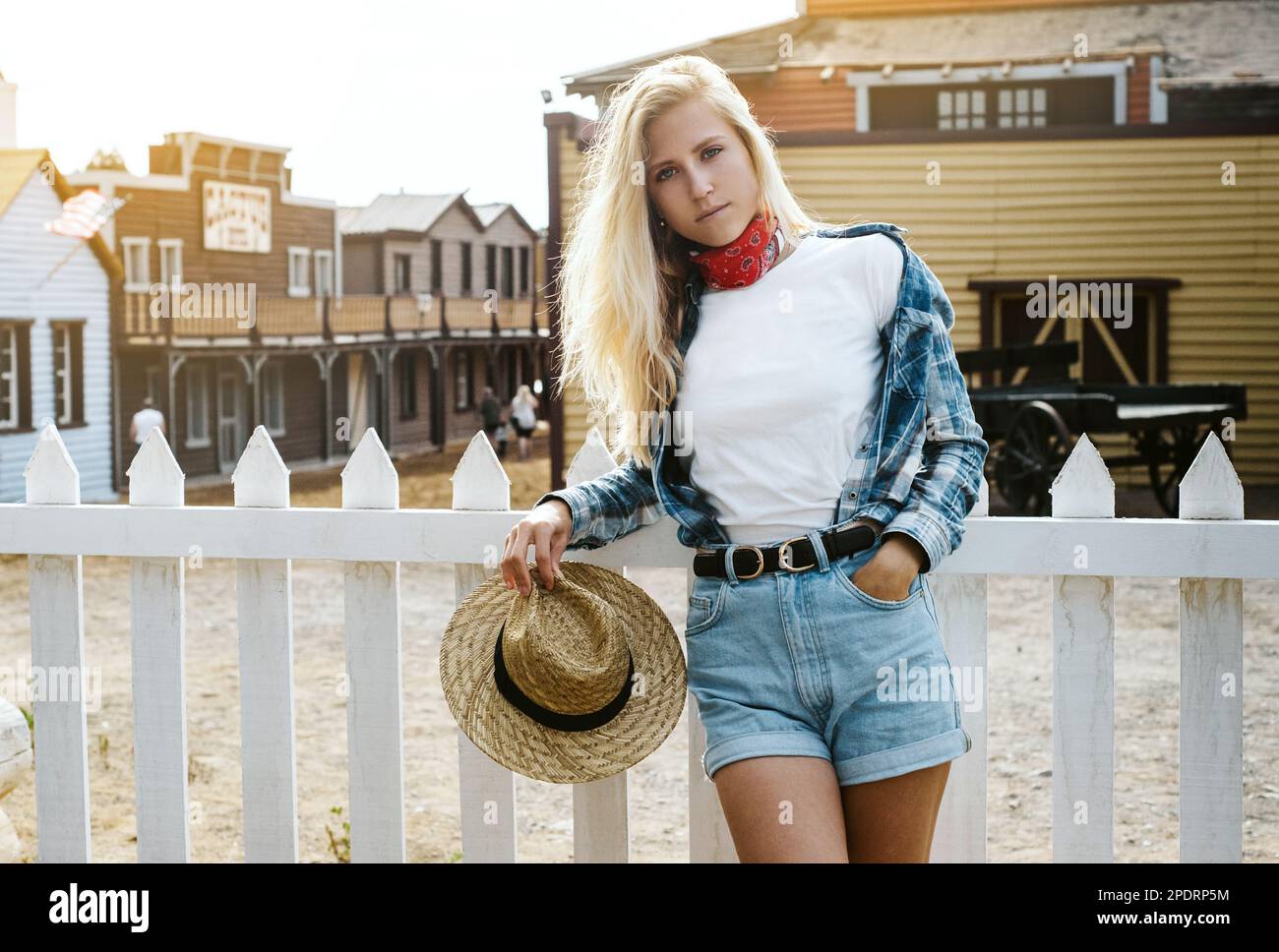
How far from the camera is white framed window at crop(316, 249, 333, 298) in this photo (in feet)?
112

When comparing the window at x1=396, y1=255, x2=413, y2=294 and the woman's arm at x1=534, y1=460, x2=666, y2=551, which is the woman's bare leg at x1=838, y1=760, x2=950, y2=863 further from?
the window at x1=396, y1=255, x2=413, y2=294

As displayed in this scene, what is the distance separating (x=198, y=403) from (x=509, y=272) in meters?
19.2

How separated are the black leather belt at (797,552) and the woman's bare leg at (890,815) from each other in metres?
0.39

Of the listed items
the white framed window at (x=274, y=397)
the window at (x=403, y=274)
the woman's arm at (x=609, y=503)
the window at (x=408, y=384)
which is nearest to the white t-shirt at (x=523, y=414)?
the white framed window at (x=274, y=397)

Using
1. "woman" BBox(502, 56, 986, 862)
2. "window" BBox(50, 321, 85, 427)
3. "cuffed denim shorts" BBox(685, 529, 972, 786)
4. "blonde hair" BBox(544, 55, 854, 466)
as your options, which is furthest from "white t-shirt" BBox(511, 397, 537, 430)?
"cuffed denim shorts" BBox(685, 529, 972, 786)

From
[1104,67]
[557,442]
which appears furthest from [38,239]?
[1104,67]

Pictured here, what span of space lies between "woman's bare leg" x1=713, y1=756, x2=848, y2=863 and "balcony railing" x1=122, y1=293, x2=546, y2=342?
21096 mm

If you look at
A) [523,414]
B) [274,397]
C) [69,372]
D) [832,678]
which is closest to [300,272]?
[274,397]

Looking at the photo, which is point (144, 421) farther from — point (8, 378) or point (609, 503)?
point (609, 503)

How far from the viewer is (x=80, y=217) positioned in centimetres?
2362

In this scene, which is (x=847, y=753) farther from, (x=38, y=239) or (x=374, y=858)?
(x=38, y=239)

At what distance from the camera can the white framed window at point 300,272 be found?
33.2 meters
